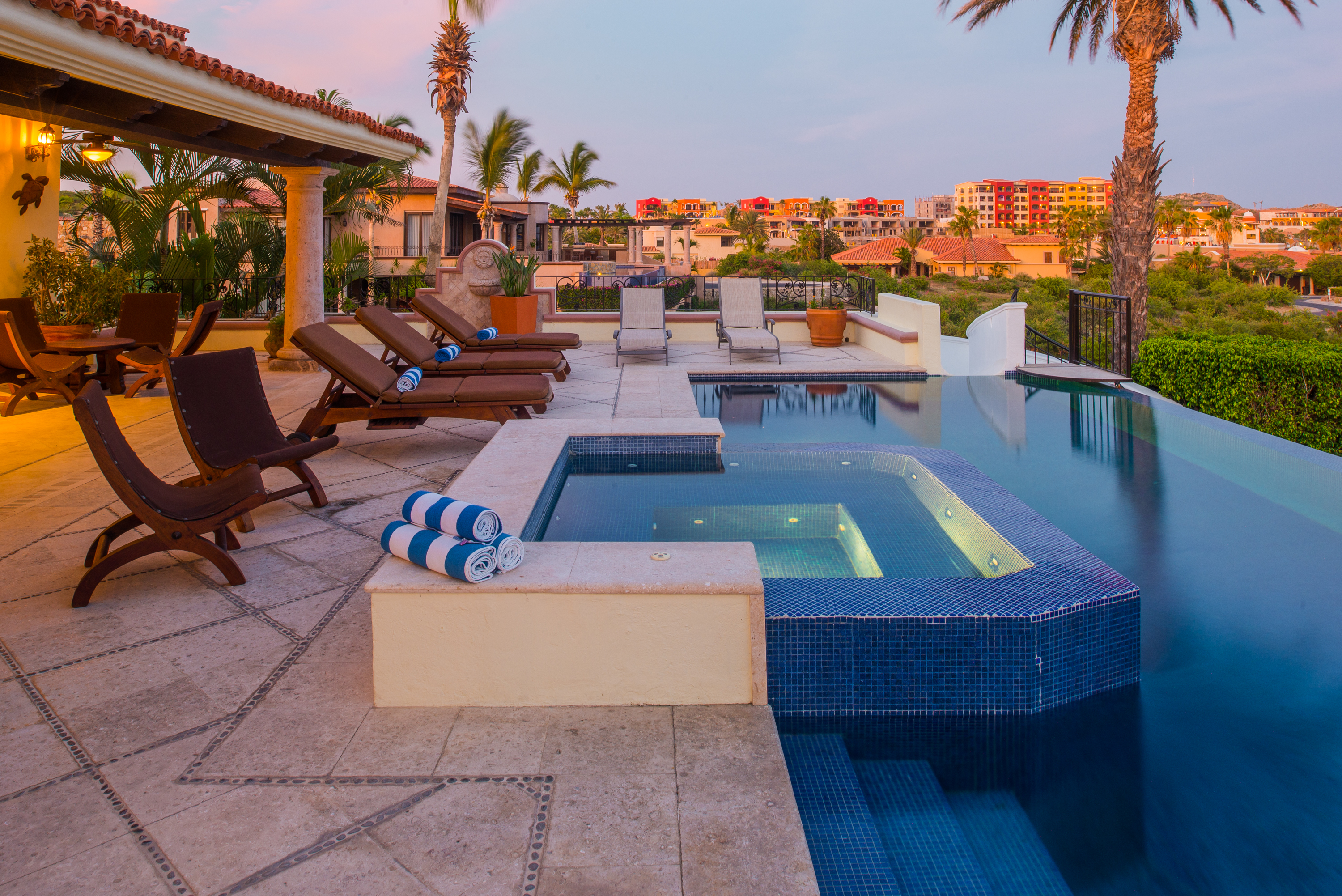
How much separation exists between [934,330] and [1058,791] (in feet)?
26.4

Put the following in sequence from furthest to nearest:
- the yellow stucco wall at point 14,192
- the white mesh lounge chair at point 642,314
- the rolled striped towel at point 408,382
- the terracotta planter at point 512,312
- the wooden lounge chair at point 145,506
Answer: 1. the white mesh lounge chair at point 642,314
2. the terracotta planter at point 512,312
3. the yellow stucco wall at point 14,192
4. the rolled striped towel at point 408,382
5. the wooden lounge chair at point 145,506

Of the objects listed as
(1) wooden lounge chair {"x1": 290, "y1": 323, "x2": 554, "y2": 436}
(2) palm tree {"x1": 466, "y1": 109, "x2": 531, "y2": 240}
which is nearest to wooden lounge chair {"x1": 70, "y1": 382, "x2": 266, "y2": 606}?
(1) wooden lounge chair {"x1": 290, "y1": 323, "x2": 554, "y2": 436}

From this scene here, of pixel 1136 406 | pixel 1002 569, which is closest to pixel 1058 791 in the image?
pixel 1002 569

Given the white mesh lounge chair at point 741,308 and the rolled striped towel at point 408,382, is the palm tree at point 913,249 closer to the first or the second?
the white mesh lounge chair at point 741,308

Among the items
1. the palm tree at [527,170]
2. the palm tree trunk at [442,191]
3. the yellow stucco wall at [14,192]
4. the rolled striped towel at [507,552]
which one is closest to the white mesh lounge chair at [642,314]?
the yellow stucco wall at [14,192]

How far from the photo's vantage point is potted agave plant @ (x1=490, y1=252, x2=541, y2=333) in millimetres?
11117

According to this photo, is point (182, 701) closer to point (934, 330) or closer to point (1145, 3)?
point (934, 330)

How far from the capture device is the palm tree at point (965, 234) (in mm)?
68625

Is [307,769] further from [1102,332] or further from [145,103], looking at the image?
[1102,332]

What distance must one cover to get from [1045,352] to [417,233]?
22.4 metres

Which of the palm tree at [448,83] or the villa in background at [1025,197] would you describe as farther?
the villa in background at [1025,197]

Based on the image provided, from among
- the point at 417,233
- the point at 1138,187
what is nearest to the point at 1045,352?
the point at 1138,187

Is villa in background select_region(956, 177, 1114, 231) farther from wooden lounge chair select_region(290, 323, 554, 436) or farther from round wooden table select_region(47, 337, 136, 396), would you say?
wooden lounge chair select_region(290, 323, 554, 436)

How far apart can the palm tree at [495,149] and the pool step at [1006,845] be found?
1098 inches
